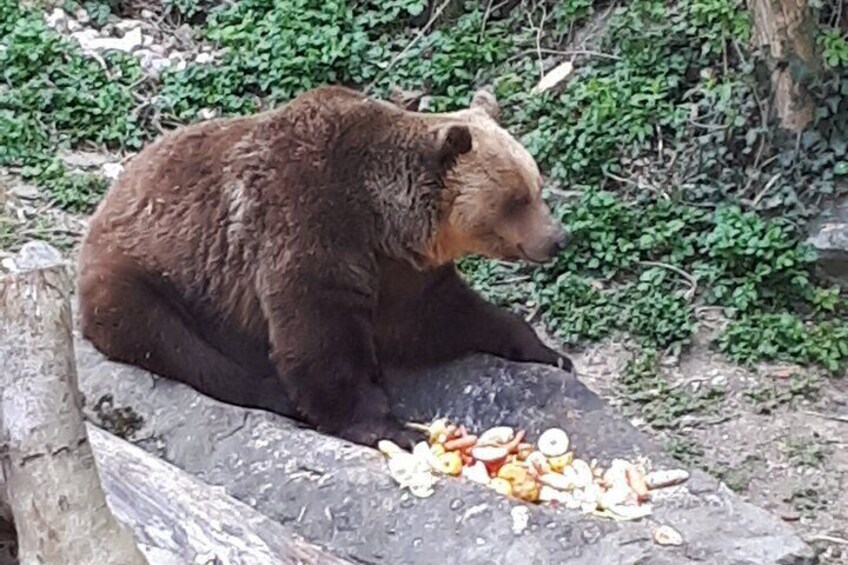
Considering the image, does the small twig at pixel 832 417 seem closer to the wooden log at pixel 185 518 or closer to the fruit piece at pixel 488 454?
the fruit piece at pixel 488 454

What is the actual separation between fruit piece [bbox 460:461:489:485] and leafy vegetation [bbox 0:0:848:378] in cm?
259

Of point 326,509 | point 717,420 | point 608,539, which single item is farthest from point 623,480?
point 717,420

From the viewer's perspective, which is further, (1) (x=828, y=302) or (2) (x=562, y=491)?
(1) (x=828, y=302)

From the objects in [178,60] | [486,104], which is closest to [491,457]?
[486,104]

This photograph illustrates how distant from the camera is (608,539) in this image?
14.4 ft

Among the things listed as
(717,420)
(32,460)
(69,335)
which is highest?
(69,335)

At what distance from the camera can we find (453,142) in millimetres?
5672

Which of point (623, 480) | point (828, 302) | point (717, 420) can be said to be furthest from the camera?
point (828, 302)

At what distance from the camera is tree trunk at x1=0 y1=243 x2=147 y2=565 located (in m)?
3.92

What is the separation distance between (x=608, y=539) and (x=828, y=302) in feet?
14.3

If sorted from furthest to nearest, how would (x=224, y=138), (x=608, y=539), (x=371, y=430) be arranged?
1. (x=224, y=138)
2. (x=371, y=430)
3. (x=608, y=539)

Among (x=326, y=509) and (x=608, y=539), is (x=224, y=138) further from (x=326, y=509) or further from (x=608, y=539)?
(x=608, y=539)

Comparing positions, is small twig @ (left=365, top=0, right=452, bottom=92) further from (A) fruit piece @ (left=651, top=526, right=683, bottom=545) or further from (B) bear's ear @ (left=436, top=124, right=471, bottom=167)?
(A) fruit piece @ (left=651, top=526, right=683, bottom=545)

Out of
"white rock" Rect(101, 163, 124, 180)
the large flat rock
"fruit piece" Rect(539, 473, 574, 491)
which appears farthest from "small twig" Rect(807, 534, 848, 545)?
"white rock" Rect(101, 163, 124, 180)
